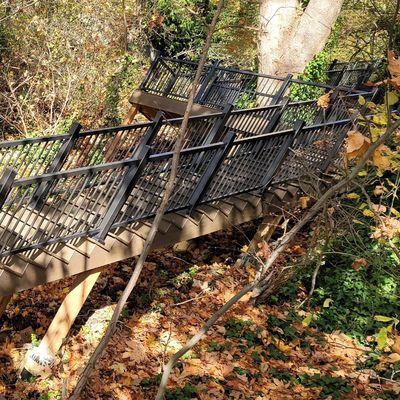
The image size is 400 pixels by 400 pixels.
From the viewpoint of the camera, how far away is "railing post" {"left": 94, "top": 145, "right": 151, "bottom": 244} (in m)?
5.38

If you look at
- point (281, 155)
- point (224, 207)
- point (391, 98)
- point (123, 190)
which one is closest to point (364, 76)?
point (281, 155)

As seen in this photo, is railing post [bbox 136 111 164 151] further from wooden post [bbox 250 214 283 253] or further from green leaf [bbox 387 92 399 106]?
green leaf [bbox 387 92 399 106]

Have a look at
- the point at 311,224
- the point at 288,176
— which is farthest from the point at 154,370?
the point at 311,224

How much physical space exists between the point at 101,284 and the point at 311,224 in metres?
3.76

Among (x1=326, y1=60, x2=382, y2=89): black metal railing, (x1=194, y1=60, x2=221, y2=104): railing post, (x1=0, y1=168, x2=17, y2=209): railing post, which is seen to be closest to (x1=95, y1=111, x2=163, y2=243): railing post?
(x1=0, y1=168, x2=17, y2=209): railing post

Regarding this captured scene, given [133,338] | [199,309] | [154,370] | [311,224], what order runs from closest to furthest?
1. [154,370]
2. [133,338]
3. [199,309]
4. [311,224]

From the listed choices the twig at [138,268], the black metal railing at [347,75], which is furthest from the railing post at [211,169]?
the black metal railing at [347,75]

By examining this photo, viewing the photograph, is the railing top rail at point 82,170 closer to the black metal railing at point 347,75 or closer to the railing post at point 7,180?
the railing post at point 7,180

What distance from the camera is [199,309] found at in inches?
299

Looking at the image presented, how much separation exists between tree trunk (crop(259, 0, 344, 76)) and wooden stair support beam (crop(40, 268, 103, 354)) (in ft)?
28.3

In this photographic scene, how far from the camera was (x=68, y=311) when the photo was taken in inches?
240

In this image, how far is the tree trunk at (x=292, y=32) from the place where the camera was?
1254 centimetres

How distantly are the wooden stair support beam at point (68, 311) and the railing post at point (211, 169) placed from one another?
57.3 inches

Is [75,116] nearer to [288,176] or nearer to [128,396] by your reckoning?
[288,176]
